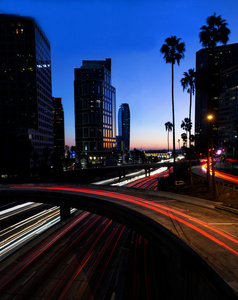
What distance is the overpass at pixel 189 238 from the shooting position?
8.49 m

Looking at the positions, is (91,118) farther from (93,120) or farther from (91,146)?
(91,146)

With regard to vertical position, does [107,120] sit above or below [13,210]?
above

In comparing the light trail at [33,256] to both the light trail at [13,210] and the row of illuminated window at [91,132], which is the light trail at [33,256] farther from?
the row of illuminated window at [91,132]

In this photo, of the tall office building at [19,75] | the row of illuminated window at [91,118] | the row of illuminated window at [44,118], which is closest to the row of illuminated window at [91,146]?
the row of illuminated window at [91,118]

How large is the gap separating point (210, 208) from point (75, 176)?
63.5 meters

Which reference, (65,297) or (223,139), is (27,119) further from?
(223,139)

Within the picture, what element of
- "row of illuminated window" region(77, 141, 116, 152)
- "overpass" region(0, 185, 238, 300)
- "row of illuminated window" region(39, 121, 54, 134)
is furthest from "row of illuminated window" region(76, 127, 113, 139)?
"overpass" region(0, 185, 238, 300)

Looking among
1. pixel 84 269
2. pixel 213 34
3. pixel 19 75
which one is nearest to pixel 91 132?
pixel 19 75

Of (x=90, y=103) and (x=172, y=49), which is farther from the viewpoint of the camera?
(x=90, y=103)

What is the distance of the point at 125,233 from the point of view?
28.7m

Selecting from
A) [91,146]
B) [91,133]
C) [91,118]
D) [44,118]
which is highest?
[91,118]

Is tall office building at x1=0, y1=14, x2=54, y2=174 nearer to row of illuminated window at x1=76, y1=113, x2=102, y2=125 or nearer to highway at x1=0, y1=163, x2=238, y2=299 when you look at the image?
row of illuminated window at x1=76, y1=113, x2=102, y2=125

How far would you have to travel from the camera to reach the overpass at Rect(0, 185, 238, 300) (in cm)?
849

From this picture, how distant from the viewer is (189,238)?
1198 centimetres
